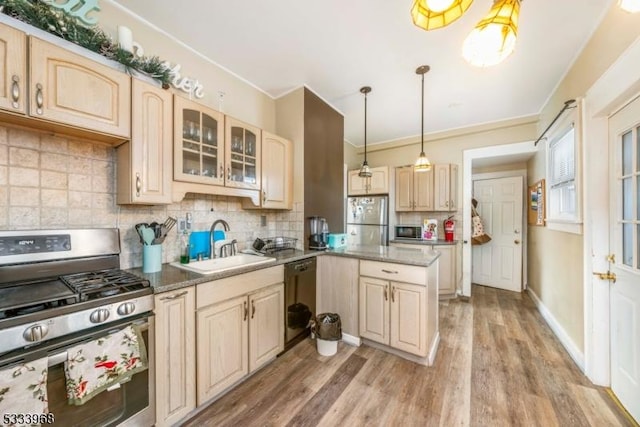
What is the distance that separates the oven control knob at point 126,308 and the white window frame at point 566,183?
3.17 meters

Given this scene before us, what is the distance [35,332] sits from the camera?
0.95m

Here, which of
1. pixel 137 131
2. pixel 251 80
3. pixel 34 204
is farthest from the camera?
pixel 251 80

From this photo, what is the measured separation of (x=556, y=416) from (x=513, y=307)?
87.0 inches

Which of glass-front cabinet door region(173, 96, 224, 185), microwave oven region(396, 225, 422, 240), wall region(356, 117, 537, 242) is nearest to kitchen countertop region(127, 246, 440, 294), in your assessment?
glass-front cabinet door region(173, 96, 224, 185)

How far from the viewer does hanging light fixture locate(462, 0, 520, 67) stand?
3.20 ft

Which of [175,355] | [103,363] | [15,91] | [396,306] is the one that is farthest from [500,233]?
[15,91]

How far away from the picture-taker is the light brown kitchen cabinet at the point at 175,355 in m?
1.35

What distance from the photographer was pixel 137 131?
1.54 metres

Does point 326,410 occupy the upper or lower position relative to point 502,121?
lower

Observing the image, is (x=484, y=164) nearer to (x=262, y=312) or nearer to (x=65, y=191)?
(x=262, y=312)

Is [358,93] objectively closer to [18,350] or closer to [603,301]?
[603,301]

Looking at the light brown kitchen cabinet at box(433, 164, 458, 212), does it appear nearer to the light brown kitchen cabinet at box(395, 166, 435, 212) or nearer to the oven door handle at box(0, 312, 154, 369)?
the light brown kitchen cabinet at box(395, 166, 435, 212)

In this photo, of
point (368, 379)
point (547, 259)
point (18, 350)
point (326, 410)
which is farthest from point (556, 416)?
point (18, 350)

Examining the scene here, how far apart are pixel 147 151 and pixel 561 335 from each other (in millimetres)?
4023
